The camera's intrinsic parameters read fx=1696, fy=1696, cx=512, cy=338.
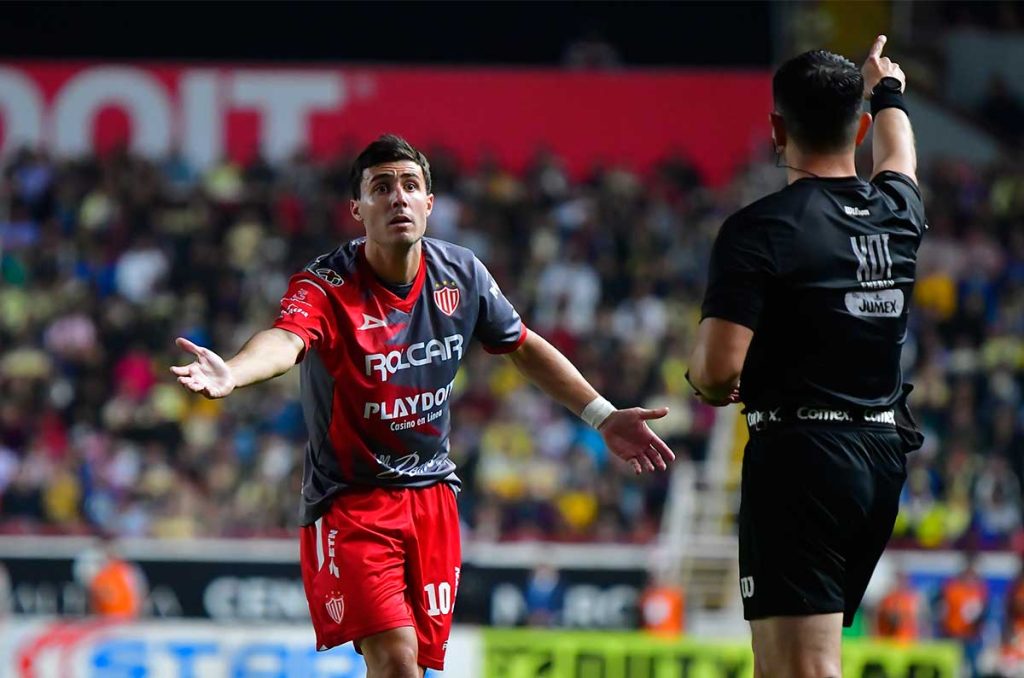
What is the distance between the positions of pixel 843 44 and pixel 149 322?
499 inches

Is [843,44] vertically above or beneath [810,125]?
above

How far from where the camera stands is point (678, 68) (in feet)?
96.3

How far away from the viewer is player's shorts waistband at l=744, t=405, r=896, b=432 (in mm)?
5301

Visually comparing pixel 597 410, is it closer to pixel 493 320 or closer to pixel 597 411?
pixel 597 411

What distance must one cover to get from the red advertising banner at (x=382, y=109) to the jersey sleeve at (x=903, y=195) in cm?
2293

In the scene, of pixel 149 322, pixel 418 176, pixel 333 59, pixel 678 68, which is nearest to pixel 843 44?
pixel 678 68

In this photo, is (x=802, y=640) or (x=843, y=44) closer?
(x=802, y=640)

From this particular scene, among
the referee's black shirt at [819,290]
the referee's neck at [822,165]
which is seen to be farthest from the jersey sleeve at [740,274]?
the referee's neck at [822,165]

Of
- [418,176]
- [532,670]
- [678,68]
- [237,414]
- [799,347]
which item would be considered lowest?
[532,670]

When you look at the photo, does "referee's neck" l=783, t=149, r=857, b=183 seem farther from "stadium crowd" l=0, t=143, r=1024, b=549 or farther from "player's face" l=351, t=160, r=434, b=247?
"stadium crowd" l=0, t=143, r=1024, b=549

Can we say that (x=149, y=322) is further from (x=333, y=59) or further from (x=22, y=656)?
(x=22, y=656)

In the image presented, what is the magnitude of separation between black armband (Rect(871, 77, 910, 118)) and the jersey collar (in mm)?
1850

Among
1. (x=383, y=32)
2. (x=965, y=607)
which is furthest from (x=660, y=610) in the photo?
(x=383, y=32)

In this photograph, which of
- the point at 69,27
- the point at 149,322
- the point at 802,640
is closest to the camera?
the point at 802,640
